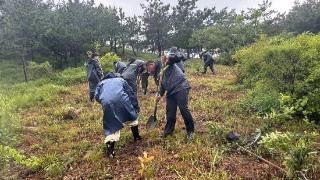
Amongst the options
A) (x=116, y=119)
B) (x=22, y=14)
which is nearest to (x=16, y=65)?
(x=22, y=14)

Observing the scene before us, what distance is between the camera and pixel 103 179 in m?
7.08

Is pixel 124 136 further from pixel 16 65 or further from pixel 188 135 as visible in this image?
pixel 16 65

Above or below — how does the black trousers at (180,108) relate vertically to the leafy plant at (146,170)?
above

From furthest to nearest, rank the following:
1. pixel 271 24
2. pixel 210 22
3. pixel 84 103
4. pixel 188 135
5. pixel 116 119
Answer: pixel 210 22 < pixel 271 24 < pixel 84 103 < pixel 188 135 < pixel 116 119

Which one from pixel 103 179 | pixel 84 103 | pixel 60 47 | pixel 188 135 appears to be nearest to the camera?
pixel 103 179

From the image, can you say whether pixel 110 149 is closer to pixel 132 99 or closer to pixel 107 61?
pixel 132 99

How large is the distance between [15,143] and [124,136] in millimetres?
2689

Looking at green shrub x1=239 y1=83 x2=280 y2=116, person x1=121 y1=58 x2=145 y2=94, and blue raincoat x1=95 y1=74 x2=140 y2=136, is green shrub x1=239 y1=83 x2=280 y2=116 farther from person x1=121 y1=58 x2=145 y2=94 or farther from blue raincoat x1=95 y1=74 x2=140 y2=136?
blue raincoat x1=95 y1=74 x2=140 y2=136

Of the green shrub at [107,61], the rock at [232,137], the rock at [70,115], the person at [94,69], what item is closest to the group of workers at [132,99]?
the rock at [232,137]

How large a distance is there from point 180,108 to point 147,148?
1.10 meters

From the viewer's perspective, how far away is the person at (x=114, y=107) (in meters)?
7.83

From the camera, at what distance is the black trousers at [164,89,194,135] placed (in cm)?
854

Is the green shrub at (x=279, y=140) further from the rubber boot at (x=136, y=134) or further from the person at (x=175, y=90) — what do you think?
the rubber boot at (x=136, y=134)

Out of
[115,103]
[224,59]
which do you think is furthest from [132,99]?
[224,59]
